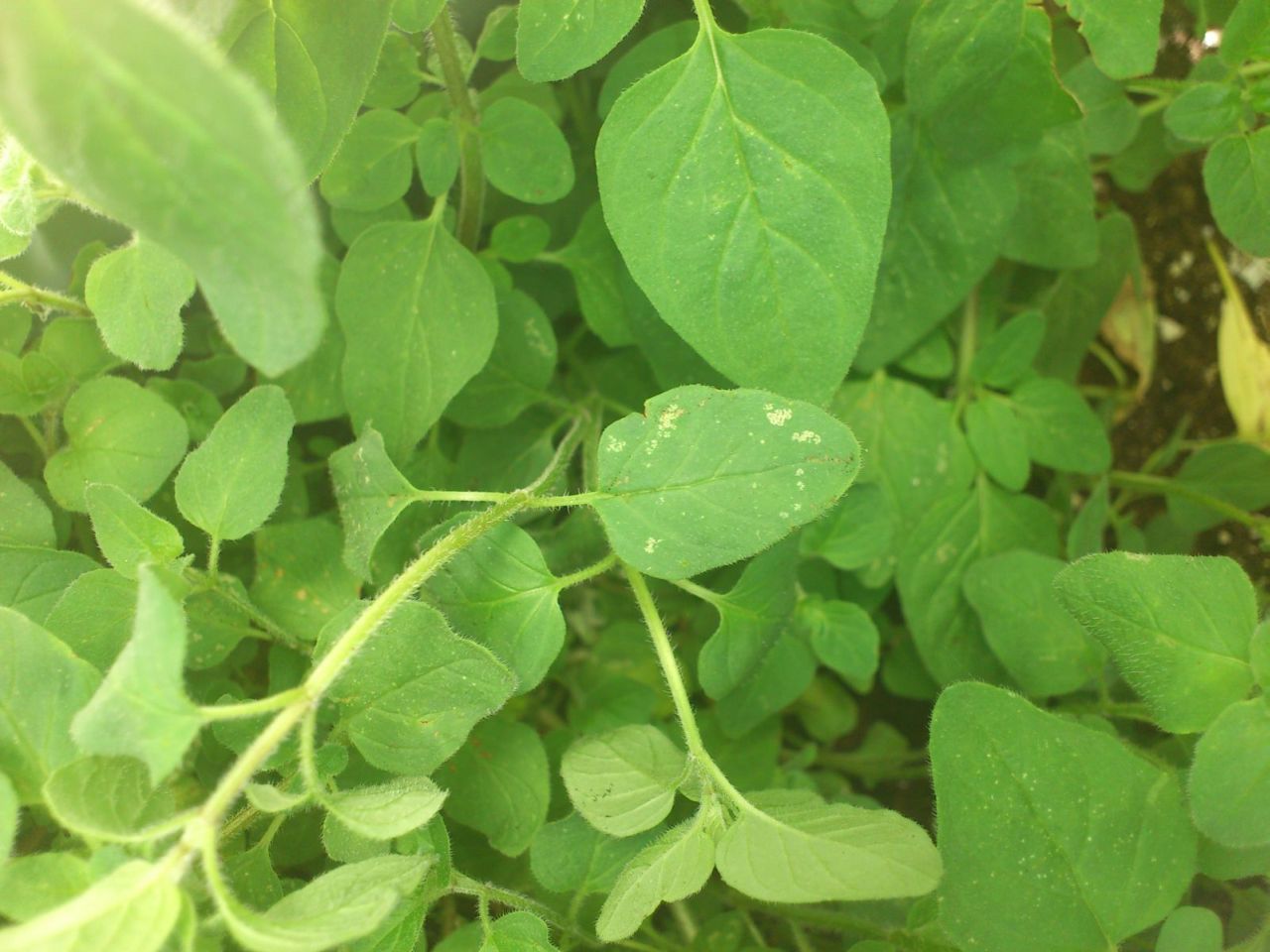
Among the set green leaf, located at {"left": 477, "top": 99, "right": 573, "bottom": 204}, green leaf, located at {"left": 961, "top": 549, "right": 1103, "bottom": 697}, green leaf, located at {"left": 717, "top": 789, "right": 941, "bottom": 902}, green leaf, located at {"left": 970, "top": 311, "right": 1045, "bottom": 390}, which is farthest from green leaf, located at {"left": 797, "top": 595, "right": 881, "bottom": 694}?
green leaf, located at {"left": 477, "top": 99, "right": 573, "bottom": 204}

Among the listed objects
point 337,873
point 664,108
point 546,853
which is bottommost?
point 546,853

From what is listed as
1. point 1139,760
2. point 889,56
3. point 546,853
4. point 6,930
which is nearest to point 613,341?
point 889,56

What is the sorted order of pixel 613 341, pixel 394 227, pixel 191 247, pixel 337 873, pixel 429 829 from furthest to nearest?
pixel 613 341 → pixel 394 227 → pixel 429 829 → pixel 337 873 → pixel 191 247

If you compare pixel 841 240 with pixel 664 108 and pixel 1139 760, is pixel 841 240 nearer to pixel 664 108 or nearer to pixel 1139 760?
pixel 664 108

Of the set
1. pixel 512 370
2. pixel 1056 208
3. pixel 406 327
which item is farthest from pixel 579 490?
pixel 1056 208

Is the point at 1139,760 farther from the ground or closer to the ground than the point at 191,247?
closer to the ground

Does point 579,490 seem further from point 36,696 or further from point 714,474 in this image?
Answer: point 36,696

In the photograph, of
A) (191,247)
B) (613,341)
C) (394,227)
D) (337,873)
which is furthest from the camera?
(613,341)

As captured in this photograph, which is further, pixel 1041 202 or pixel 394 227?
pixel 1041 202
